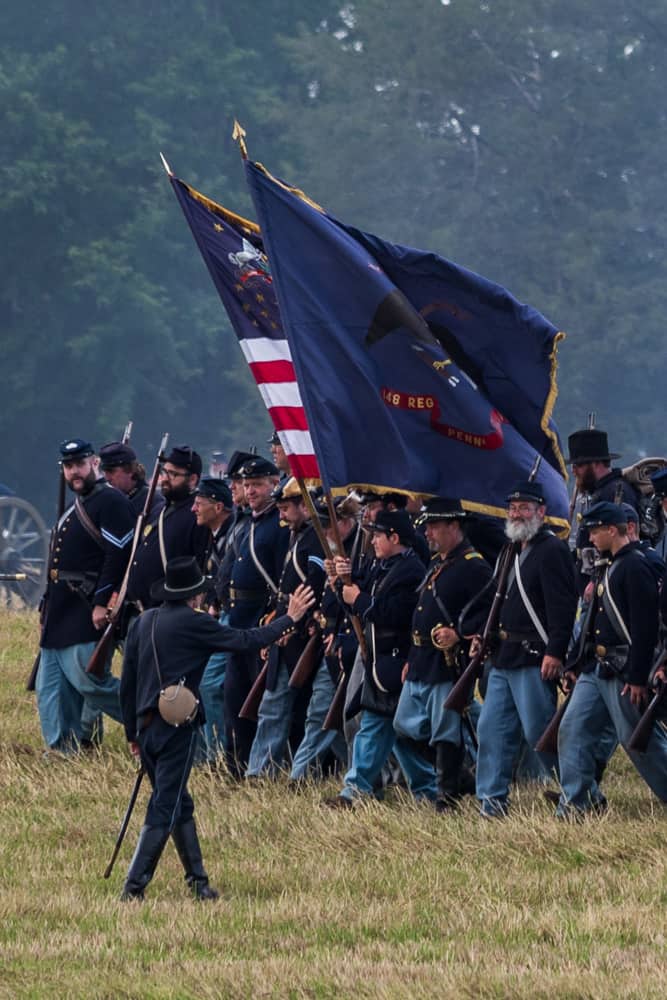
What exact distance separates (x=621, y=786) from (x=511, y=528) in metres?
1.85

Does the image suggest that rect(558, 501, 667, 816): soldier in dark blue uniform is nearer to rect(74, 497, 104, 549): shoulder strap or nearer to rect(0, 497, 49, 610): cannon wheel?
rect(74, 497, 104, 549): shoulder strap

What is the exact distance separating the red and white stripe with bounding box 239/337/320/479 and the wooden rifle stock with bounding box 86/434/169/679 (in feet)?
4.72

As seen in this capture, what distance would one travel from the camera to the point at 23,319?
41.6m

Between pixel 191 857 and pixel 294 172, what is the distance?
3799cm

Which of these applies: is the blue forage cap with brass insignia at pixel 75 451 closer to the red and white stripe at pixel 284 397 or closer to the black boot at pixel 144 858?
the red and white stripe at pixel 284 397

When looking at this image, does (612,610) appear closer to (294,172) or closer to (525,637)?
(525,637)

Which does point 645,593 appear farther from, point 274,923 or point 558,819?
point 274,923

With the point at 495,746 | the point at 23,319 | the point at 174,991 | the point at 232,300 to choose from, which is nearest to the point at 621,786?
the point at 495,746

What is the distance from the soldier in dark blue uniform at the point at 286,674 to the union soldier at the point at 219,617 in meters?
0.61

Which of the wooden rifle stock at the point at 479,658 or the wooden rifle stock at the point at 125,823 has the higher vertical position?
the wooden rifle stock at the point at 479,658

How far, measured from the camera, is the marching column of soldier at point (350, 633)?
31.5ft

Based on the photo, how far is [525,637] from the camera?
1112 centimetres

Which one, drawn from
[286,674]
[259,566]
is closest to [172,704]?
[286,674]

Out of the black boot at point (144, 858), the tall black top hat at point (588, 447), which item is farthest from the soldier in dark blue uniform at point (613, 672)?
A: the black boot at point (144, 858)
